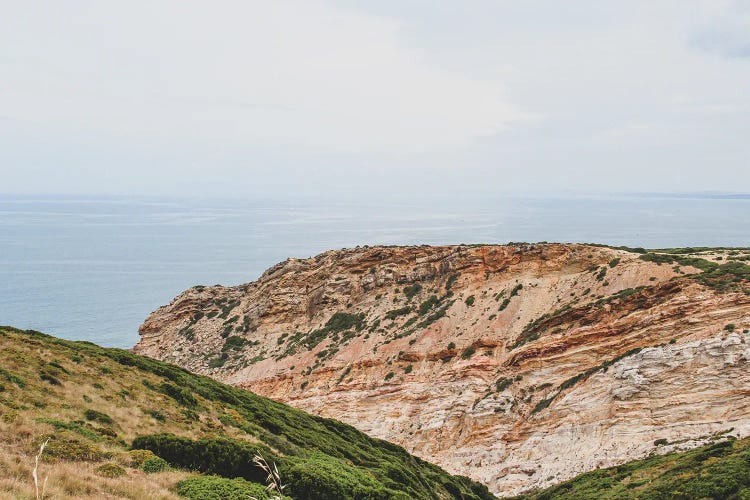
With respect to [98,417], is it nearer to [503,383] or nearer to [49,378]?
[49,378]

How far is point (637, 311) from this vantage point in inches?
1507

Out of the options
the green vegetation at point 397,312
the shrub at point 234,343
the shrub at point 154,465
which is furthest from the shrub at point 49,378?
the shrub at point 234,343

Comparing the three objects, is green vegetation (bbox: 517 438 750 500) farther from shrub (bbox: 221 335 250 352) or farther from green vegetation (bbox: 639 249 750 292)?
shrub (bbox: 221 335 250 352)

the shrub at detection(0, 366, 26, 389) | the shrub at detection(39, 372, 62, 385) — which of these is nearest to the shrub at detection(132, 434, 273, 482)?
the shrub at detection(0, 366, 26, 389)

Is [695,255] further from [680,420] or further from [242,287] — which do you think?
[242,287]

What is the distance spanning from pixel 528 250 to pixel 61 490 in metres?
50.2

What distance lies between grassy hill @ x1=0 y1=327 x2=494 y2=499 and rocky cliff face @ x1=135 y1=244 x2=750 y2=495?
10.0 metres

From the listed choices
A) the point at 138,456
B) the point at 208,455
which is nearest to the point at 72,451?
the point at 138,456

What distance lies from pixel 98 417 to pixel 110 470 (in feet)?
16.0

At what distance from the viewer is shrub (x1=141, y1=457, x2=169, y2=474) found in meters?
12.9

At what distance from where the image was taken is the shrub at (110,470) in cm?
1160

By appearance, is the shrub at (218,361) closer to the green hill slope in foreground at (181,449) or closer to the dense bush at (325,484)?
the green hill slope in foreground at (181,449)

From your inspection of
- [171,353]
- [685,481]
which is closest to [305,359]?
[171,353]

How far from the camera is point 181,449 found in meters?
14.4
